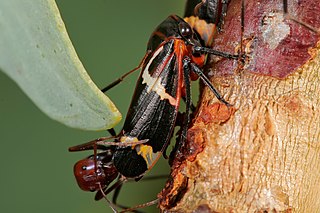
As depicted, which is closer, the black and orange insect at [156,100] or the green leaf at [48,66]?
the green leaf at [48,66]

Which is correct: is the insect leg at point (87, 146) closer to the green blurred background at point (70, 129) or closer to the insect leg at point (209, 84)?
the green blurred background at point (70, 129)

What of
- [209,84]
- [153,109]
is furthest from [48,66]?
[153,109]

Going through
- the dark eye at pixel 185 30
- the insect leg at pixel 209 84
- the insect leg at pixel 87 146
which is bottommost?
the insect leg at pixel 87 146

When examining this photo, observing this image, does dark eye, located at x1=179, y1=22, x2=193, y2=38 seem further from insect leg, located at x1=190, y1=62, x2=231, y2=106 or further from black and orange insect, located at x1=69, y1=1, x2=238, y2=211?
insect leg, located at x1=190, y1=62, x2=231, y2=106

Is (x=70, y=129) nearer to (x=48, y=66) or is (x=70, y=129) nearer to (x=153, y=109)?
(x=153, y=109)

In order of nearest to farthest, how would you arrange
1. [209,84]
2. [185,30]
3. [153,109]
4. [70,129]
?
[209,84]
[70,129]
[153,109]
[185,30]

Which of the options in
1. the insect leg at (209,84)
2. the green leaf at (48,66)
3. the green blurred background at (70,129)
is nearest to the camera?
the green leaf at (48,66)

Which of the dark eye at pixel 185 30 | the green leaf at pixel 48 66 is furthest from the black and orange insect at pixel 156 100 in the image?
the green leaf at pixel 48 66
